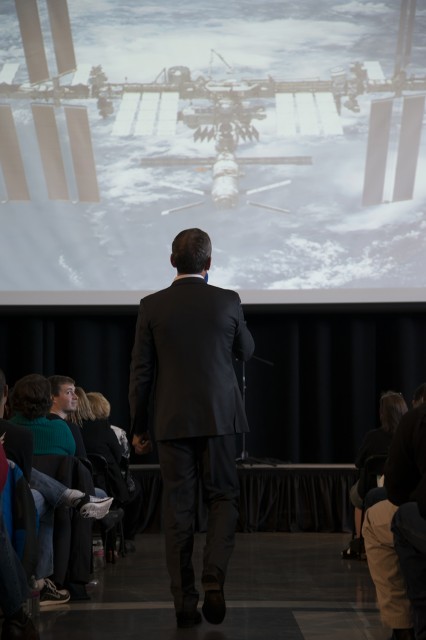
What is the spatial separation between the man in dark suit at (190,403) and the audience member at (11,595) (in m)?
0.52

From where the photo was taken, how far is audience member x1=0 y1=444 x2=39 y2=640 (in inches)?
117

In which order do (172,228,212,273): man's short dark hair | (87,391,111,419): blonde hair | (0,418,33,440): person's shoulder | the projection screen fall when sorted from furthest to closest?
the projection screen → (87,391,111,419): blonde hair → (172,228,212,273): man's short dark hair → (0,418,33,440): person's shoulder

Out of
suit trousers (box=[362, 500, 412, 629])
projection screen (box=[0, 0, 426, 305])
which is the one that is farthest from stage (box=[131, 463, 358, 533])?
suit trousers (box=[362, 500, 412, 629])

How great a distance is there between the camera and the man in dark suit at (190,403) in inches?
132

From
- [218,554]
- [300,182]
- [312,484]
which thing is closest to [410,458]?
[218,554]

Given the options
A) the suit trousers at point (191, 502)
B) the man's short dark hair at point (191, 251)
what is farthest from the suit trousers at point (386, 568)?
the man's short dark hair at point (191, 251)

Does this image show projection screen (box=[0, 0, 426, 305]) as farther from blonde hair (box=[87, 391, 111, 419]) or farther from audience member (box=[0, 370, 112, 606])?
audience member (box=[0, 370, 112, 606])

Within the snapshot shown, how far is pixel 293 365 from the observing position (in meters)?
8.23

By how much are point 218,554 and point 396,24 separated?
513 cm

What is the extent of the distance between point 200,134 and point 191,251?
410 centimetres

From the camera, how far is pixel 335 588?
14.5ft

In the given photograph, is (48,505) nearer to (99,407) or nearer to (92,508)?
(92,508)

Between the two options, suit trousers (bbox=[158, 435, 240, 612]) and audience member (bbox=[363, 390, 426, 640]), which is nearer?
audience member (bbox=[363, 390, 426, 640])

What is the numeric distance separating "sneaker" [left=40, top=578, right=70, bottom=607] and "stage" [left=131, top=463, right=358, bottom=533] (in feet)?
9.74
